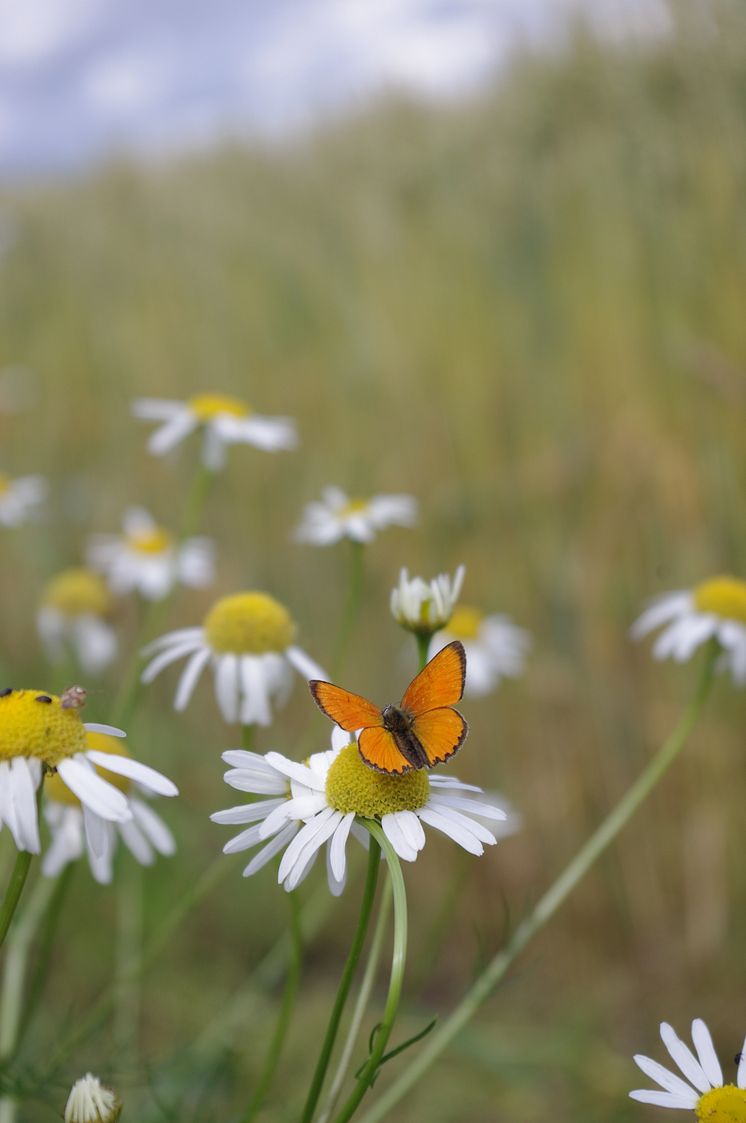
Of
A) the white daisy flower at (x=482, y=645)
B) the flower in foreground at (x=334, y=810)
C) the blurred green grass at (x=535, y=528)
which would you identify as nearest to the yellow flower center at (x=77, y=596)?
the blurred green grass at (x=535, y=528)

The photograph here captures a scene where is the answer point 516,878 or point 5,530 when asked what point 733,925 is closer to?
point 516,878

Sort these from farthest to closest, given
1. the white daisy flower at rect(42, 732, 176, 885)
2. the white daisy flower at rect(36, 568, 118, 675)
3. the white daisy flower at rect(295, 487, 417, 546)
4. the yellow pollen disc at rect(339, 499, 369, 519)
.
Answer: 1. the white daisy flower at rect(36, 568, 118, 675)
2. the yellow pollen disc at rect(339, 499, 369, 519)
3. the white daisy flower at rect(295, 487, 417, 546)
4. the white daisy flower at rect(42, 732, 176, 885)

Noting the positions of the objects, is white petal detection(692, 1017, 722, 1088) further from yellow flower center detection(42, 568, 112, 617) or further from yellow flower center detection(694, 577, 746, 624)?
yellow flower center detection(42, 568, 112, 617)

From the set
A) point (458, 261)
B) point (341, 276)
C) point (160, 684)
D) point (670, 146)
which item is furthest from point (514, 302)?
point (160, 684)

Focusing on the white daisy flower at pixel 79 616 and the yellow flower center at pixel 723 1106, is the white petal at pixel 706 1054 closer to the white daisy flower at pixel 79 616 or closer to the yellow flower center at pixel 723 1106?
the yellow flower center at pixel 723 1106

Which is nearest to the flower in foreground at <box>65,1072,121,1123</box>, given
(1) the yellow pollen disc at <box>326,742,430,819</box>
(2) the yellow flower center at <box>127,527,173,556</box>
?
(1) the yellow pollen disc at <box>326,742,430,819</box>

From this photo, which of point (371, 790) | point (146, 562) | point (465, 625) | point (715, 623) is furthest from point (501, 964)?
point (146, 562)
